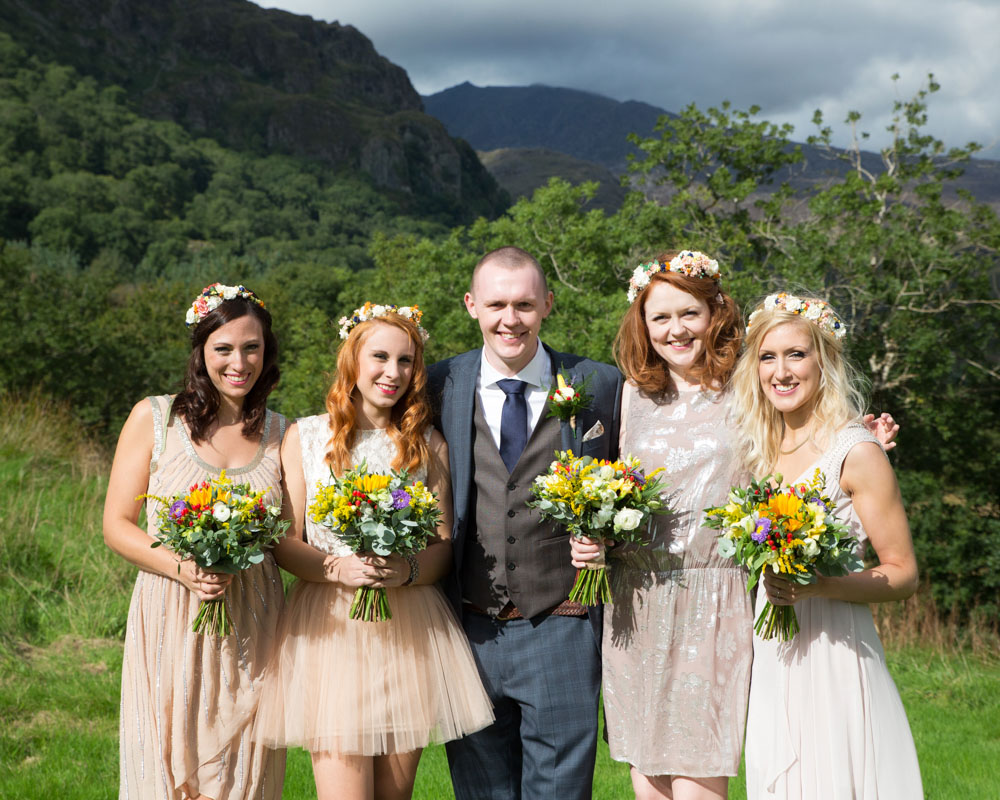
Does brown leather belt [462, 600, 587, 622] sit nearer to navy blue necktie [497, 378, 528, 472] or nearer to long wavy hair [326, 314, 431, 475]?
navy blue necktie [497, 378, 528, 472]

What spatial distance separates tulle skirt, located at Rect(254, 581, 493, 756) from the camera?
13.7 feet

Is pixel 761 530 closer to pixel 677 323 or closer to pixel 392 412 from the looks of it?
pixel 677 323

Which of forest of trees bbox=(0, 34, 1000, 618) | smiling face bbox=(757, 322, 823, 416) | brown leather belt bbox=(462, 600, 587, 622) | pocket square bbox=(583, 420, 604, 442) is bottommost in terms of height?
brown leather belt bbox=(462, 600, 587, 622)

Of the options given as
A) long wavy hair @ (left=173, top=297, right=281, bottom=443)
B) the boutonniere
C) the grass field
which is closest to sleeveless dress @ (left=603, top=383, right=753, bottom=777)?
the boutonniere

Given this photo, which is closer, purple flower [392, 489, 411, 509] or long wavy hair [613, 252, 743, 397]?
purple flower [392, 489, 411, 509]

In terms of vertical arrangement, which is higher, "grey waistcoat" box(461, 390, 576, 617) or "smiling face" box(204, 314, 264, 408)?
"smiling face" box(204, 314, 264, 408)

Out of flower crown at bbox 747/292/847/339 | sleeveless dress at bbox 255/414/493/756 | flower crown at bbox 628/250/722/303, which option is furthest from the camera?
flower crown at bbox 628/250/722/303

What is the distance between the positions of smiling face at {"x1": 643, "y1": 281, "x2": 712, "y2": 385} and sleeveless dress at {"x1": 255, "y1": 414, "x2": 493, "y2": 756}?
4.55ft

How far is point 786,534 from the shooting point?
3615 mm

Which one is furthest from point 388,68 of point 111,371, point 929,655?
point 929,655

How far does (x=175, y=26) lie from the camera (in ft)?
512

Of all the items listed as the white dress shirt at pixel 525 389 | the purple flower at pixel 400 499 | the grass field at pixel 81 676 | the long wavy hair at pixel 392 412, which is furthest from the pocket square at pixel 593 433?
the grass field at pixel 81 676

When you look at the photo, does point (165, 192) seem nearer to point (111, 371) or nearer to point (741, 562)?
point (111, 371)

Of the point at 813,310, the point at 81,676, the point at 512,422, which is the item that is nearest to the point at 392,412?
the point at 512,422
